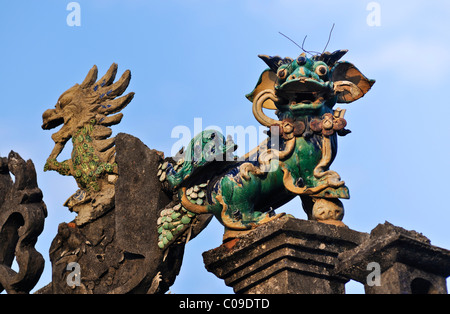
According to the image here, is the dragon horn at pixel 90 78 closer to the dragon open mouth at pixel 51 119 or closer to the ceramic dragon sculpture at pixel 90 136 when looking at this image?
the ceramic dragon sculpture at pixel 90 136

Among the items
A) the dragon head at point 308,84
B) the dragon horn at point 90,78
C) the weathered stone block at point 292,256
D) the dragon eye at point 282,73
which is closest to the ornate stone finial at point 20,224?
the dragon horn at point 90,78

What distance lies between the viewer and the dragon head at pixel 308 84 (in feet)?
38.2

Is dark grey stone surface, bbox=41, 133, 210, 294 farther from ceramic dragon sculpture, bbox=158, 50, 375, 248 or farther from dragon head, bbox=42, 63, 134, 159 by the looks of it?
dragon head, bbox=42, 63, 134, 159

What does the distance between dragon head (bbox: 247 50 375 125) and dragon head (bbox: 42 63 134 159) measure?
1.83 meters

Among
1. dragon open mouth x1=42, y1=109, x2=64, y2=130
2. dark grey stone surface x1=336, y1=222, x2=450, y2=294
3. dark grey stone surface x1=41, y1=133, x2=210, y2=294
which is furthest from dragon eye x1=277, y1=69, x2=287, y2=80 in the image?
dragon open mouth x1=42, y1=109, x2=64, y2=130

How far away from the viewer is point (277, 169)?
38.0 feet

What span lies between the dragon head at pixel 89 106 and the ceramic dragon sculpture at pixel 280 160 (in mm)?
1385

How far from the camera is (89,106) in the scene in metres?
13.3

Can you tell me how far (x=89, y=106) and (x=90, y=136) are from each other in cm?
41

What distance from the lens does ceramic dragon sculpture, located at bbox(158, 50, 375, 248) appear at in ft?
37.8

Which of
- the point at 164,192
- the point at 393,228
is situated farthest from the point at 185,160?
the point at 393,228

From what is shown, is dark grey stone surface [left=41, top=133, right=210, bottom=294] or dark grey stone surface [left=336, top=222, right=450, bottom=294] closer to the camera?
dark grey stone surface [left=336, top=222, right=450, bottom=294]

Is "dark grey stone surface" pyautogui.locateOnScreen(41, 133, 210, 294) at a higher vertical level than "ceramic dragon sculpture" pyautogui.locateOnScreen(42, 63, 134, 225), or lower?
lower

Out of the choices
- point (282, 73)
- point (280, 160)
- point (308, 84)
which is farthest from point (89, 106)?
point (308, 84)
